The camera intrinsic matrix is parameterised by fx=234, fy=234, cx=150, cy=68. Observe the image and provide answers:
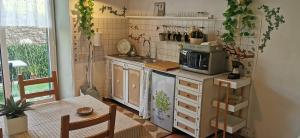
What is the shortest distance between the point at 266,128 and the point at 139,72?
1.80 metres

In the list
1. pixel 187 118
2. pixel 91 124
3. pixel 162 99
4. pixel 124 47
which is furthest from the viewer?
pixel 124 47

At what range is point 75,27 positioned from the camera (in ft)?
12.0

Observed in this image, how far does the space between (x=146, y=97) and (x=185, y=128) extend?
732mm

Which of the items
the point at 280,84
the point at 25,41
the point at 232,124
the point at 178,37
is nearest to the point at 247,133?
the point at 232,124

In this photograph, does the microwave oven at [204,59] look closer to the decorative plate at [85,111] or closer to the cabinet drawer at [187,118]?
the cabinet drawer at [187,118]

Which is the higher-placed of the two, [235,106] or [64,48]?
[64,48]

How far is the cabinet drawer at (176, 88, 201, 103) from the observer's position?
267 cm

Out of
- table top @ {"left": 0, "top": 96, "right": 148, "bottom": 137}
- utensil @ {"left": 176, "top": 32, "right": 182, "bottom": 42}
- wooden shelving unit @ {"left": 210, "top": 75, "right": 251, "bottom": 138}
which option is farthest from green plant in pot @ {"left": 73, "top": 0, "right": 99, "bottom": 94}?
wooden shelving unit @ {"left": 210, "top": 75, "right": 251, "bottom": 138}

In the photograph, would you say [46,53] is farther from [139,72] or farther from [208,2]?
[208,2]

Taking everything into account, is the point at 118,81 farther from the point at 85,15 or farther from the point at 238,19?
the point at 238,19

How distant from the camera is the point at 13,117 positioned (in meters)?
1.52

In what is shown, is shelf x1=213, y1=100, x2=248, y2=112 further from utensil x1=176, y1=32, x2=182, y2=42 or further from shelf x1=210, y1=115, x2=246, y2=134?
utensil x1=176, y1=32, x2=182, y2=42

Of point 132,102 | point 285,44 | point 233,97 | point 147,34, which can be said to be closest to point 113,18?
point 147,34

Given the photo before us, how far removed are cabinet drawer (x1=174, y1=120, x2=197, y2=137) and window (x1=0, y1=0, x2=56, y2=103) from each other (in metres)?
2.30
